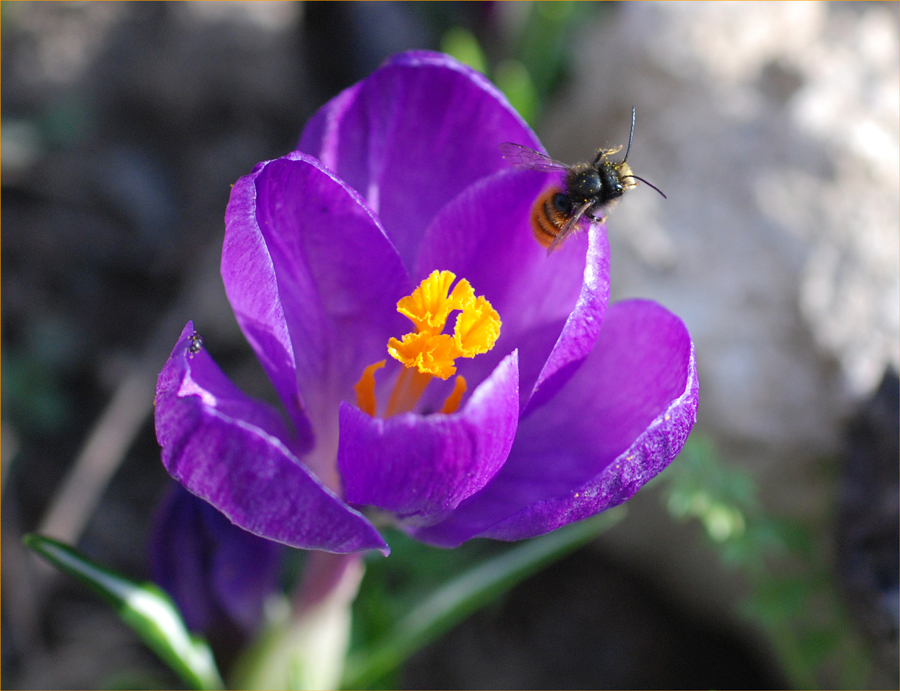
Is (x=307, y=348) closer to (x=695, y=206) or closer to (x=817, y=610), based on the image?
(x=695, y=206)

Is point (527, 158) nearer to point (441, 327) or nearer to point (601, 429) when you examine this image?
point (441, 327)

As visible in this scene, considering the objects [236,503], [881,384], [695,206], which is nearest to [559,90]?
[695,206]

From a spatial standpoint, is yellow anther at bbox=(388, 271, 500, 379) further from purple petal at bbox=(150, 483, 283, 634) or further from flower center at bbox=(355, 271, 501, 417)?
purple petal at bbox=(150, 483, 283, 634)

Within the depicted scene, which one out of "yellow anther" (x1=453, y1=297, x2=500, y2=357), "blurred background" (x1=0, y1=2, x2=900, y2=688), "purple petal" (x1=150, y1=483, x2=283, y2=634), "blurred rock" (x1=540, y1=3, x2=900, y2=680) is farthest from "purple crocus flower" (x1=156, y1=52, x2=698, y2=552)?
"blurred rock" (x1=540, y1=3, x2=900, y2=680)

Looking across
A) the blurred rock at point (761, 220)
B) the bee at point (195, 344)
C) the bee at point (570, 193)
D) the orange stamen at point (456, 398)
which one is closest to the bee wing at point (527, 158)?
the bee at point (570, 193)

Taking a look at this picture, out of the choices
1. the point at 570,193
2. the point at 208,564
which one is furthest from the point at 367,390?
the point at 208,564

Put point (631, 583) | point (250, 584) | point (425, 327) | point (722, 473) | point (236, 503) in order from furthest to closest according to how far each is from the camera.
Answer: point (631, 583) → point (722, 473) → point (250, 584) → point (425, 327) → point (236, 503)
